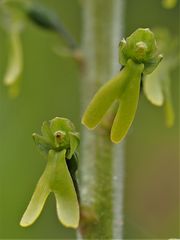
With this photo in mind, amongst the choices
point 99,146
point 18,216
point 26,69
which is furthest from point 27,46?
point 99,146

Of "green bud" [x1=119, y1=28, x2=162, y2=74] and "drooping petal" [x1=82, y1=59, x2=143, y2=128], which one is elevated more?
"green bud" [x1=119, y1=28, x2=162, y2=74]

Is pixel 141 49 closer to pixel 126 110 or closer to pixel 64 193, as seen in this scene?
pixel 126 110

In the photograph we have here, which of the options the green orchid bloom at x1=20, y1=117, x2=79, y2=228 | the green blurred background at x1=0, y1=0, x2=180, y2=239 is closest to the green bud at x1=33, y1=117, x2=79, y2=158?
the green orchid bloom at x1=20, y1=117, x2=79, y2=228

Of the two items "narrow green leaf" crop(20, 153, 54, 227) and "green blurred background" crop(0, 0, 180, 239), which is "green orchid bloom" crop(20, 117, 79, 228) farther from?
"green blurred background" crop(0, 0, 180, 239)

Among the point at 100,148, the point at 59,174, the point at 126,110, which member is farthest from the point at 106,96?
the point at 100,148

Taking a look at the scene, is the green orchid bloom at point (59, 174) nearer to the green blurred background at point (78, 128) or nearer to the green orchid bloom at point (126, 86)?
the green orchid bloom at point (126, 86)

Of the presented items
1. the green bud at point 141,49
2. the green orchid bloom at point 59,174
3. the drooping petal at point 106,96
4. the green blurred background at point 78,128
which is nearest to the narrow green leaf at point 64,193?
the green orchid bloom at point 59,174

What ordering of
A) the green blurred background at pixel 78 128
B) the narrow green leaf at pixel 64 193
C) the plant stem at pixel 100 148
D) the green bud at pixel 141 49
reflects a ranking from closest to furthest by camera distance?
1. the narrow green leaf at pixel 64 193
2. the green bud at pixel 141 49
3. the plant stem at pixel 100 148
4. the green blurred background at pixel 78 128
